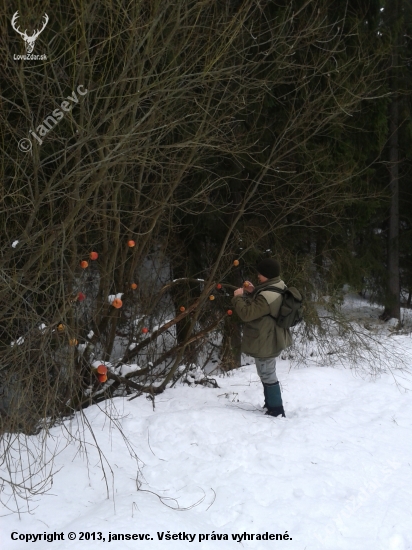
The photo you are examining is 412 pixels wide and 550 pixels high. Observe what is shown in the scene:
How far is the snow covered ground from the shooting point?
345 centimetres

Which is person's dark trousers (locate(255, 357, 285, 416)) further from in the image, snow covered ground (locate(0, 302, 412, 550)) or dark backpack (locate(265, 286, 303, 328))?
dark backpack (locate(265, 286, 303, 328))

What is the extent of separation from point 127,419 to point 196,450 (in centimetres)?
86

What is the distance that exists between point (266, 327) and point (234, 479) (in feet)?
5.74

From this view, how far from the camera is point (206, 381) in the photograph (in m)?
6.80

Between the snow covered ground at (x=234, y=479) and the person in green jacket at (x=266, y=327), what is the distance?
0.33 metres

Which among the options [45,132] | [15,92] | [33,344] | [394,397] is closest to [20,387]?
[33,344]

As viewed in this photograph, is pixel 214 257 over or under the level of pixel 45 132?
under

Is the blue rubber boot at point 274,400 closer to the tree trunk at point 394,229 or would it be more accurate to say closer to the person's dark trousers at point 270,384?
the person's dark trousers at point 270,384

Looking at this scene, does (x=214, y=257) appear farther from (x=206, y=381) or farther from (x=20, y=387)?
(x=20, y=387)

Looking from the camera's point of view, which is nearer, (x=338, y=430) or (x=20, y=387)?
(x=20, y=387)

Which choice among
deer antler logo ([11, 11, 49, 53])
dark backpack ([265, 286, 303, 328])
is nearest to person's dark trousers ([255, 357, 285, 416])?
dark backpack ([265, 286, 303, 328])

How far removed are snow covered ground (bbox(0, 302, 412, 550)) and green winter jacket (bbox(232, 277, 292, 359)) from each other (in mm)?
698

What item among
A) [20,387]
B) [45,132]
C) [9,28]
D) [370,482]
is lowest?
[370,482]

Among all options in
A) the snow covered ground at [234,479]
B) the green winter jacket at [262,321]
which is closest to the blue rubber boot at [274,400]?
the snow covered ground at [234,479]
